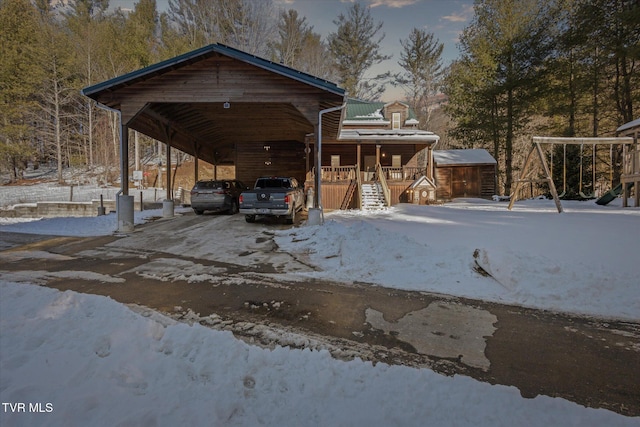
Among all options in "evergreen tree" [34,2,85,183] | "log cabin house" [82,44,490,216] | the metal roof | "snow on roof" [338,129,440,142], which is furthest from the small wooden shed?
"evergreen tree" [34,2,85,183]

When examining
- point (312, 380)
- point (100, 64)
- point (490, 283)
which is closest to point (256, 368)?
point (312, 380)

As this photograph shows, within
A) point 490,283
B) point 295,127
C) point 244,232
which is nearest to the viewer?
point 490,283

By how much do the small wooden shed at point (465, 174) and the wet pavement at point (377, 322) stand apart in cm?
2450

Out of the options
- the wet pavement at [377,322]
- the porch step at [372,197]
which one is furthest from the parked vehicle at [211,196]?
the wet pavement at [377,322]

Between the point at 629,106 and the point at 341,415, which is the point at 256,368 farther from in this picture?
the point at 629,106

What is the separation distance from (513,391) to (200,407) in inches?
96.1

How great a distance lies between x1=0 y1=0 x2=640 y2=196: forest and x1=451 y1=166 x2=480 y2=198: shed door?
319cm

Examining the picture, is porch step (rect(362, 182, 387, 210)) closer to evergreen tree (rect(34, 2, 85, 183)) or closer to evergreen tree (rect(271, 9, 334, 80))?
evergreen tree (rect(271, 9, 334, 80))

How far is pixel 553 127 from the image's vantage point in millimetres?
27031

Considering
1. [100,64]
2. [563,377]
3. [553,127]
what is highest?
[100,64]

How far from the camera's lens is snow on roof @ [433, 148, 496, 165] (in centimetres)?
2756

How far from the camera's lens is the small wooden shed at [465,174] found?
90.7 ft

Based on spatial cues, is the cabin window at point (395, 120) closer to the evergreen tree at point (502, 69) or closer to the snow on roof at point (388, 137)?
the snow on roof at point (388, 137)

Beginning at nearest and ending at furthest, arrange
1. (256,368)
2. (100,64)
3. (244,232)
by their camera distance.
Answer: (256,368)
(244,232)
(100,64)
